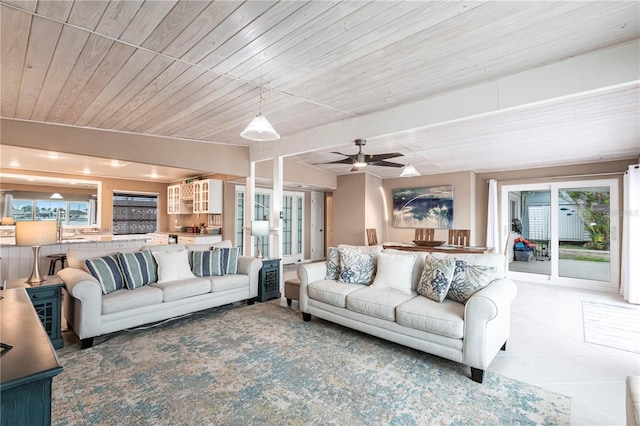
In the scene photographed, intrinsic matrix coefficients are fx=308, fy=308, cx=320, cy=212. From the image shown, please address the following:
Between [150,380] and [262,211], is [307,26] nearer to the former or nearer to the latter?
[150,380]

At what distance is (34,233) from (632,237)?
24.9 ft

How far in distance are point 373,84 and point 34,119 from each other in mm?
3949

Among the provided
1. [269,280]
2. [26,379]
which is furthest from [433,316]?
[269,280]

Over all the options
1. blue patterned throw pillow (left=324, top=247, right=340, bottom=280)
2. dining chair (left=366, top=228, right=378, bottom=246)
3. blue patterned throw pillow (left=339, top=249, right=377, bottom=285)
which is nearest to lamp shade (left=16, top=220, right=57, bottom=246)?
blue patterned throw pillow (left=324, top=247, right=340, bottom=280)

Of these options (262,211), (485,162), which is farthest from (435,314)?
(262,211)

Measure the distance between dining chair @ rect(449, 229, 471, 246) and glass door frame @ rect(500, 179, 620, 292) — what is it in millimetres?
829

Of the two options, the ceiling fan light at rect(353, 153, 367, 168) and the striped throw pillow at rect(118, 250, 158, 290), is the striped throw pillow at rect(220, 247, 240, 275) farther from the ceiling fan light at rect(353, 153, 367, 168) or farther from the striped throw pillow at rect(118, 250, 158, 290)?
the ceiling fan light at rect(353, 153, 367, 168)

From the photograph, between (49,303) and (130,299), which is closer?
(49,303)

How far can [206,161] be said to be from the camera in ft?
17.2

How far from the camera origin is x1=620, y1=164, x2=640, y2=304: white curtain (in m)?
4.60

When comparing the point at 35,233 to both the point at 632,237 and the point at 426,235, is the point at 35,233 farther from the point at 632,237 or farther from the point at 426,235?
the point at 632,237

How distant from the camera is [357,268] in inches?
146

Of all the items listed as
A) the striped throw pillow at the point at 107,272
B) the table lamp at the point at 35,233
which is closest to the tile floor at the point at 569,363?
the striped throw pillow at the point at 107,272

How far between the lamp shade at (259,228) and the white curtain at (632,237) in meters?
5.58
